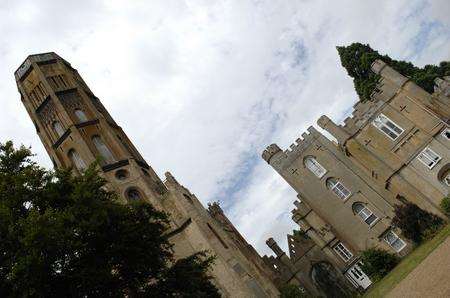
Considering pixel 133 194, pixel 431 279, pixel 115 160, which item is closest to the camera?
pixel 431 279

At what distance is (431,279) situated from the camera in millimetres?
→ 15898

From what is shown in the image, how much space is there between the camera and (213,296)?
18016 millimetres

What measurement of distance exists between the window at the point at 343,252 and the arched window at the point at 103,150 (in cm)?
2065

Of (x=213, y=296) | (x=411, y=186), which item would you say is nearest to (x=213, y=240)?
(x=213, y=296)

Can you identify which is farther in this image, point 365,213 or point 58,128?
point 58,128

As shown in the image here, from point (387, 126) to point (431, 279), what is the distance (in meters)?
22.2

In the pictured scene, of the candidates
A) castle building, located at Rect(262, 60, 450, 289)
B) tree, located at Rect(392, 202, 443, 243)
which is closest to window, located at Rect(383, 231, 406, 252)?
castle building, located at Rect(262, 60, 450, 289)

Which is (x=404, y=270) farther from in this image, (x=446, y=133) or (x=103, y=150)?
(x=103, y=150)

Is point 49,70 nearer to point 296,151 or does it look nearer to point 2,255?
point 296,151

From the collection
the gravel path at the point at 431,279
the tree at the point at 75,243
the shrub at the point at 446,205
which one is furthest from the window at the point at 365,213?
the tree at the point at 75,243

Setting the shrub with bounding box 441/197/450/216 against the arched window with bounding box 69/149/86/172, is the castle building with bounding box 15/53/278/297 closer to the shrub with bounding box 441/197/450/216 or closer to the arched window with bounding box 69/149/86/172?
the arched window with bounding box 69/149/86/172

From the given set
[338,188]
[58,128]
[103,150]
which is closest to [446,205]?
[338,188]

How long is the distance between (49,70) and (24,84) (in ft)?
9.47

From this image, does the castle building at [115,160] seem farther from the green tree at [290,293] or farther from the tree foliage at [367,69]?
the tree foliage at [367,69]
